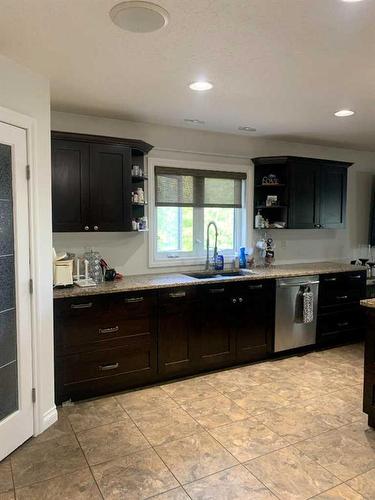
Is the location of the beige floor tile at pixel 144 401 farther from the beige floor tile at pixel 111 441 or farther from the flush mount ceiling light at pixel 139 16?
the flush mount ceiling light at pixel 139 16

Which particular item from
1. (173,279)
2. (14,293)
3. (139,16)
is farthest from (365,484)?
(139,16)

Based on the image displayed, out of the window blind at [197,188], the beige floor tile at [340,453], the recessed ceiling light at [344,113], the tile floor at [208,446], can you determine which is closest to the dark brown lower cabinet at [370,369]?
the tile floor at [208,446]

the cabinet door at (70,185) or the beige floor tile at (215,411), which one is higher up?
the cabinet door at (70,185)

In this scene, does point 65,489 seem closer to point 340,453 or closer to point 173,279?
point 340,453

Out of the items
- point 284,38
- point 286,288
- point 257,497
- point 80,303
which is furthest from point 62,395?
point 284,38

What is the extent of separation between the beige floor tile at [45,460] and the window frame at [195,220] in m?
2.01

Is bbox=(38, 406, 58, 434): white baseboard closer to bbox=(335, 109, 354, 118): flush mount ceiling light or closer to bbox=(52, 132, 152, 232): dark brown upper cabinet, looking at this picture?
bbox=(52, 132, 152, 232): dark brown upper cabinet

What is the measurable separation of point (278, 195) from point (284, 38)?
2719 mm

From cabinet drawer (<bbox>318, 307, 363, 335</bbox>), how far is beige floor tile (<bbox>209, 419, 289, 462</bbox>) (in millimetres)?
1999

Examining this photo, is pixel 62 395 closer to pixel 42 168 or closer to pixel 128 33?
pixel 42 168

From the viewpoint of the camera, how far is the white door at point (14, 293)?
A: 2.45 meters

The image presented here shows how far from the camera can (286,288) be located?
4227 mm

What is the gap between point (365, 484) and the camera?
2232 mm

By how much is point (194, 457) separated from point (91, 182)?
234 centimetres
